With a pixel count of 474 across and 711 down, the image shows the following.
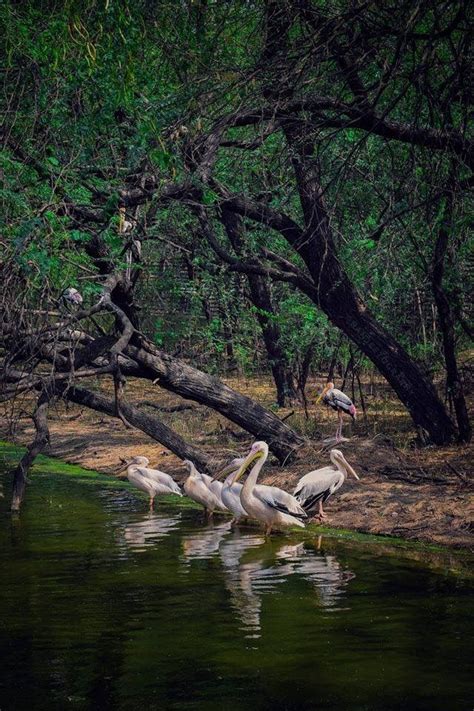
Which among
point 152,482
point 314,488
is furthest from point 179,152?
point 152,482

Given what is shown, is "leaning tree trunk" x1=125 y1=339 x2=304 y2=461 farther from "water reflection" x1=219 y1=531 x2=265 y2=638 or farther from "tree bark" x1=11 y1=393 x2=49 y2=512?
"water reflection" x1=219 y1=531 x2=265 y2=638

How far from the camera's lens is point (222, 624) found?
8.58 m

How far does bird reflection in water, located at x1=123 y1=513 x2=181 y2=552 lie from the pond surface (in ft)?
0.15

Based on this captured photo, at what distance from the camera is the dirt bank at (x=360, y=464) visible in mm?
12234

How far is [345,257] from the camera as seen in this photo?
16109mm

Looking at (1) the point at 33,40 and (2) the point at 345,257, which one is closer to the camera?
(1) the point at 33,40

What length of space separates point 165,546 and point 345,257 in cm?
585

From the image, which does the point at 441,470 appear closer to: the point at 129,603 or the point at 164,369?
the point at 164,369

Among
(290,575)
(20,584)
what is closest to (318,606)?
(290,575)

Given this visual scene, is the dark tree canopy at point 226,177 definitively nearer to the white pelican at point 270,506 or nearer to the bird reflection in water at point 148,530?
the bird reflection in water at point 148,530

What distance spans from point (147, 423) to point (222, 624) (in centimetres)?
698

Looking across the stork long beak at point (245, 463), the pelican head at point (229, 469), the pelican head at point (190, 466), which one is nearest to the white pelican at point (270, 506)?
the stork long beak at point (245, 463)

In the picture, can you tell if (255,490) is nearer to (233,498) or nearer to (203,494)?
(233,498)

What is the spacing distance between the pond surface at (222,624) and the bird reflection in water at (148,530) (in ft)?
0.15
